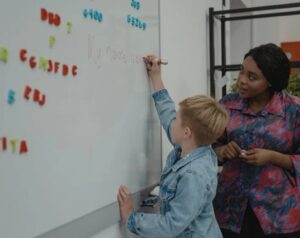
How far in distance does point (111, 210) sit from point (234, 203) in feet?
1.92

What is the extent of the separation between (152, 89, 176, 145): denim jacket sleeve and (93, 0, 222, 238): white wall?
0.24 m

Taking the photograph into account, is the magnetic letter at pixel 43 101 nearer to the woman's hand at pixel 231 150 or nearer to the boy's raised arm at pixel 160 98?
the boy's raised arm at pixel 160 98

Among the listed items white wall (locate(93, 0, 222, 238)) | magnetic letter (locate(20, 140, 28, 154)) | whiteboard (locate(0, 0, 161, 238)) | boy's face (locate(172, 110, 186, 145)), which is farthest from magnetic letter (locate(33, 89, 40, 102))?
white wall (locate(93, 0, 222, 238))

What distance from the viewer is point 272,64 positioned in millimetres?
1637

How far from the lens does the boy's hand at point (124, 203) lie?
1437mm

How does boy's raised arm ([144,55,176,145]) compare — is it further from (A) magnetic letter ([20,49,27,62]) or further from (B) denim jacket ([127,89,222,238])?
(A) magnetic letter ([20,49,27,62])

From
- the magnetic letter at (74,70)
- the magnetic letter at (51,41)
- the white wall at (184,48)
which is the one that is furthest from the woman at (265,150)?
the magnetic letter at (51,41)

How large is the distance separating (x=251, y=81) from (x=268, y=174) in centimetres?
39

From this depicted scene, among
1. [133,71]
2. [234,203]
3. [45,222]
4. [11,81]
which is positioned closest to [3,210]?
[45,222]

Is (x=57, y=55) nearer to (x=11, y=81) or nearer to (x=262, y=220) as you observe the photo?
(x=11, y=81)

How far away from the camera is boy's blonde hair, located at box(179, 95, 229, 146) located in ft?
4.33

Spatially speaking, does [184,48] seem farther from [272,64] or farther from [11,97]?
[11,97]

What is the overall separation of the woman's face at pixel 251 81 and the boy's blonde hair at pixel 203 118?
14.0 inches

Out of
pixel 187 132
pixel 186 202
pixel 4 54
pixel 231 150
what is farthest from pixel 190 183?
pixel 4 54
